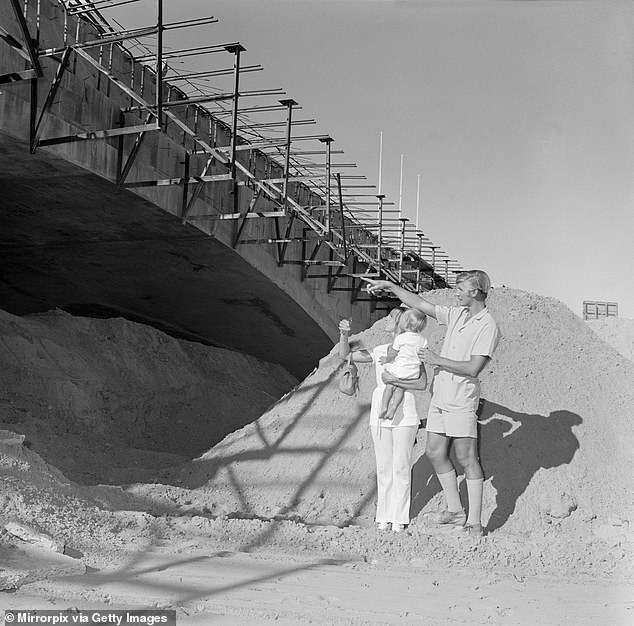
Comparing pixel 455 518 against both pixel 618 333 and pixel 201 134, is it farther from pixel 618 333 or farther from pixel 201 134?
pixel 618 333

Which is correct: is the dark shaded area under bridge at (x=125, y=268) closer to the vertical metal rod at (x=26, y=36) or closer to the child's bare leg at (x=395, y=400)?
the vertical metal rod at (x=26, y=36)

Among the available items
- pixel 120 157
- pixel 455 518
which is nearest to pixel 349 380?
pixel 455 518

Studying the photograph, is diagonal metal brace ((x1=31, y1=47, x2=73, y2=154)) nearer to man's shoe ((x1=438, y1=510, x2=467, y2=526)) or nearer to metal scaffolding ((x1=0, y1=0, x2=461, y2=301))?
metal scaffolding ((x1=0, y1=0, x2=461, y2=301))

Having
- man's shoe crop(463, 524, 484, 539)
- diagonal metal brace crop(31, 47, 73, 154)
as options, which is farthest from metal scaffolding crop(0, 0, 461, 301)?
man's shoe crop(463, 524, 484, 539)

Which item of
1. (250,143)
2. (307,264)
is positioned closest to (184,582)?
(307,264)

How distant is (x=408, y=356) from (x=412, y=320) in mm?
293

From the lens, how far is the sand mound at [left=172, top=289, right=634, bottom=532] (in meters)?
7.60

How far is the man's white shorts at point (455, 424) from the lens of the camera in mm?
6207

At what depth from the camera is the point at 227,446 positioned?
32.6ft

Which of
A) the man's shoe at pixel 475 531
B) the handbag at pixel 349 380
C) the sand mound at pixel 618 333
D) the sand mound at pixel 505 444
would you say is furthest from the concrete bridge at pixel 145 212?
the sand mound at pixel 618 333

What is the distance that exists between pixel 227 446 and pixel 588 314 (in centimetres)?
2765

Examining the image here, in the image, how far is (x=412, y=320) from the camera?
6500mm

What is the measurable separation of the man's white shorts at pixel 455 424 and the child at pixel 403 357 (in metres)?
0.35

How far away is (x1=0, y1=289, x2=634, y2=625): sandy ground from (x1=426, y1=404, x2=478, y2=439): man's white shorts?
2.61 feet
